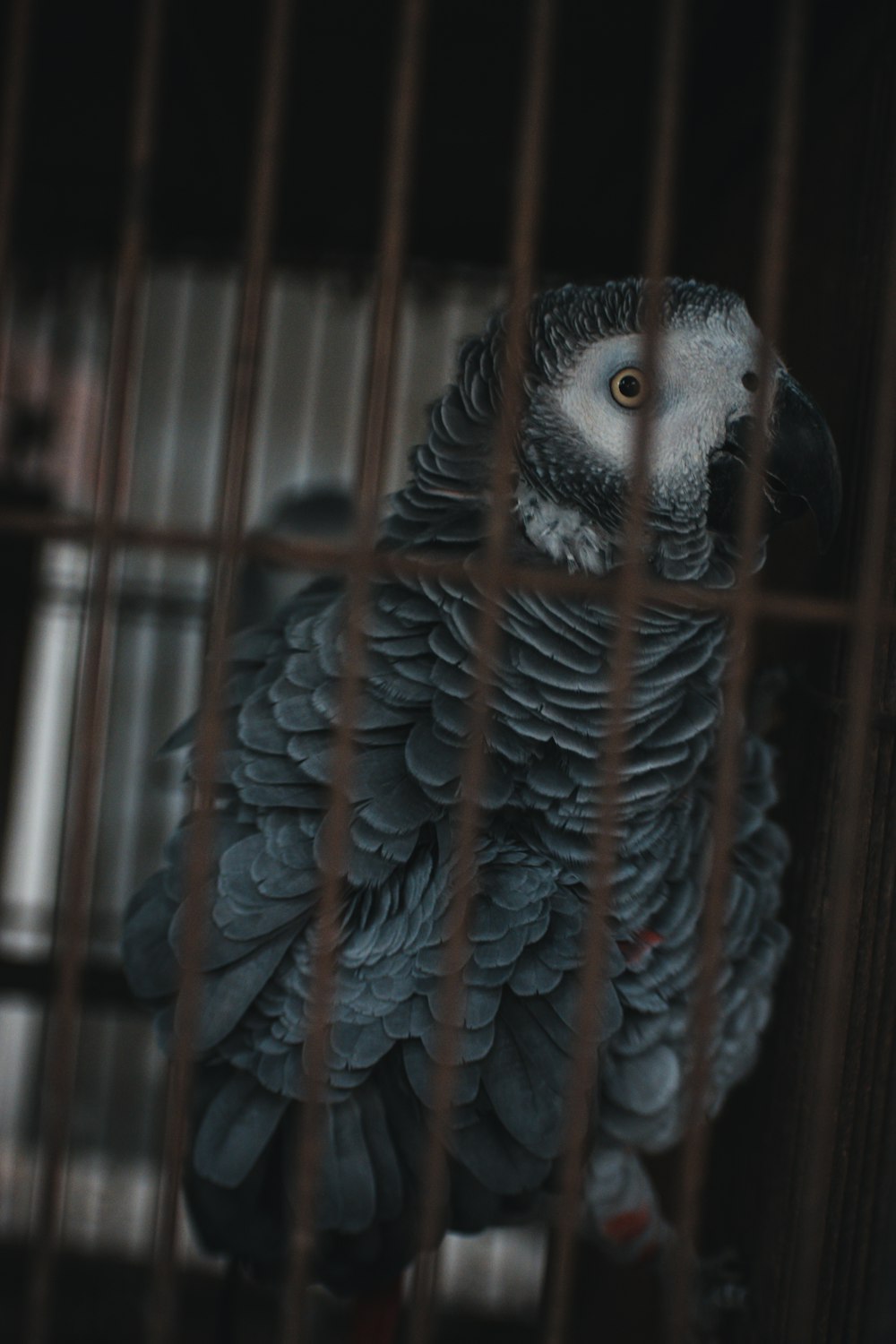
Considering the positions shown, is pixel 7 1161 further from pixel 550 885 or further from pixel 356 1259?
pixel 550 885

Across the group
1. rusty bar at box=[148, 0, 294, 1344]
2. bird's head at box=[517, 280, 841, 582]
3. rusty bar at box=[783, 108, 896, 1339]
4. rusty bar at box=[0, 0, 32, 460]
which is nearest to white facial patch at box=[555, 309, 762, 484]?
bird's head at box=[517, 280, 841, 582]

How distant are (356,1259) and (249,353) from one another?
3.24 ft

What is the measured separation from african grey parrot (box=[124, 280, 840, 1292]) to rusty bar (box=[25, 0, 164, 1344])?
1.05 ft

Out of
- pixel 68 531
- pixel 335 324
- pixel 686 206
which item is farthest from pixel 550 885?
pixel 335 324

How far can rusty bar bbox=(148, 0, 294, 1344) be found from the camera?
67 centimetres

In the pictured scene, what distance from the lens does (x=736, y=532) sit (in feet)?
3.57

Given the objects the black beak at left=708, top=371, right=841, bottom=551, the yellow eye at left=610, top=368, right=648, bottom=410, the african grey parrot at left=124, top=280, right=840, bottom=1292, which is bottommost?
the african grey parrot at left=124, top=280, right=840, bottom=1292

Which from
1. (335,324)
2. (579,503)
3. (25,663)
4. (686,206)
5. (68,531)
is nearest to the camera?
(68,531)

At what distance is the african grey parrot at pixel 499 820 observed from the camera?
967mm

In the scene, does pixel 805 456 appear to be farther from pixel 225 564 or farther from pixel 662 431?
pixel 225 564

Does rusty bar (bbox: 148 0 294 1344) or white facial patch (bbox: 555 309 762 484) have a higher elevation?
white facial patch (bbox: 555 309 762 484)

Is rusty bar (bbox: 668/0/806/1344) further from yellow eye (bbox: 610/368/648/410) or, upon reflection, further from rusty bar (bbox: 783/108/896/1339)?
yellow eye (bbox: 610/368/648/410)

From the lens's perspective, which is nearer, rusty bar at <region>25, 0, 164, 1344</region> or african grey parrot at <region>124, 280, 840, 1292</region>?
rusty bar at <region>25, 0, 164, 1344</region>

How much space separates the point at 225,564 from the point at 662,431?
54 cm
